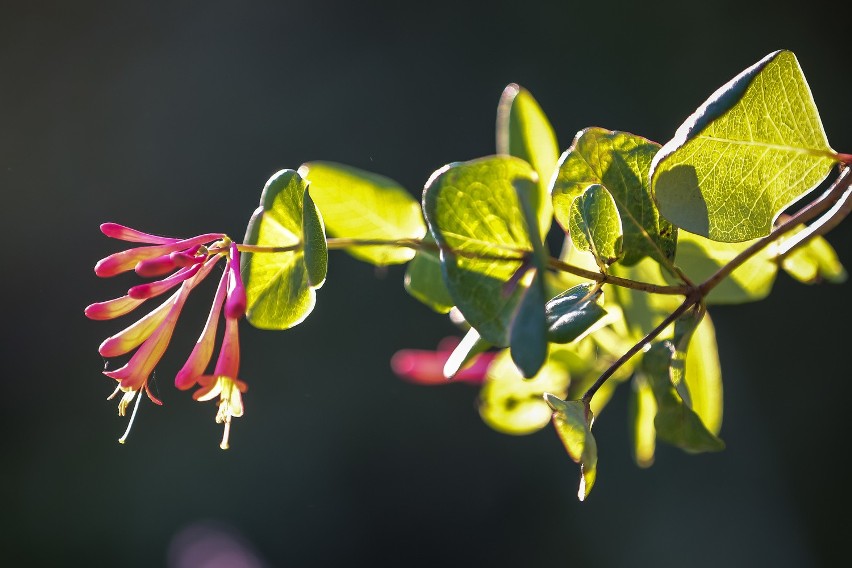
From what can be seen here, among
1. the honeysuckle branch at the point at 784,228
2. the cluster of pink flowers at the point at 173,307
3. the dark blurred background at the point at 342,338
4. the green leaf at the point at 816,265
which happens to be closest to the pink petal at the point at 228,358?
the cluster of pink flowers at the point at 173,307

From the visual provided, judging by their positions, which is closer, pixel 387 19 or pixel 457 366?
pixel 457 366

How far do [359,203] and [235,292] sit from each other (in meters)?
0.16

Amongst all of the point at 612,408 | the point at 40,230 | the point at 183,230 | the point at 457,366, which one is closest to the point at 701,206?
the point at 457,366

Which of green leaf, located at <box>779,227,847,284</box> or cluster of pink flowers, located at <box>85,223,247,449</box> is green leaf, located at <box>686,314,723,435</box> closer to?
green leaf, located at <box>779,227,847,284</box>

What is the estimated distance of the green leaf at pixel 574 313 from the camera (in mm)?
342

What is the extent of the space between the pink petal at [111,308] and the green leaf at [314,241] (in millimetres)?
90

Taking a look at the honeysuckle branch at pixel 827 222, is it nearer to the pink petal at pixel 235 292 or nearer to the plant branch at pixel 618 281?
the plant branch at pixel 618 281

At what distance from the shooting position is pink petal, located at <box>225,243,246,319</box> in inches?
14.0

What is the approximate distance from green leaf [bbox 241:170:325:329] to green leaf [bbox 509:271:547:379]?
0.11m

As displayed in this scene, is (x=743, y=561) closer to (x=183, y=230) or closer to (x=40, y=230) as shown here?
(x=183, y=230)

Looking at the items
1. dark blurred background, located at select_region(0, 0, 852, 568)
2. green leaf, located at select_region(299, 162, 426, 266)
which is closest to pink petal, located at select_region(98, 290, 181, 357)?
green leaf, located at select_region(299, 162, 426, 266)

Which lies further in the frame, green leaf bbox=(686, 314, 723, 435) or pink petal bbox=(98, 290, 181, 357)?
green leaf bbox=(686, 314, 723, 435)

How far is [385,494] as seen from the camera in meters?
2.40

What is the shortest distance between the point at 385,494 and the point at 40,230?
1244mm
